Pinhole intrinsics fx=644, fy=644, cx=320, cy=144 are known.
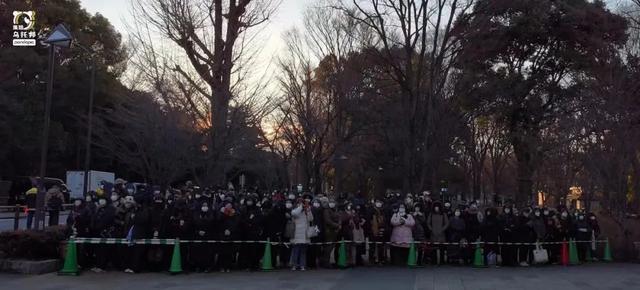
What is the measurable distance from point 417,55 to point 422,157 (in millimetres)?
4839

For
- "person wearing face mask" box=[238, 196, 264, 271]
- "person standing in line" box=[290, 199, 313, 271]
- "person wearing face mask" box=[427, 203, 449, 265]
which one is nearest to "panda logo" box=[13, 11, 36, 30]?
"person wearing face mask" box=[238, 196, 264, 271]

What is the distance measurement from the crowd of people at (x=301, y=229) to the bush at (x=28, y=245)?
2.06 ft

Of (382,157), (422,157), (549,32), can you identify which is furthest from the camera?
(382,157)

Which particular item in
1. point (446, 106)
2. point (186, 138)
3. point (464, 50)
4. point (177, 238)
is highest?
point (464, 50)

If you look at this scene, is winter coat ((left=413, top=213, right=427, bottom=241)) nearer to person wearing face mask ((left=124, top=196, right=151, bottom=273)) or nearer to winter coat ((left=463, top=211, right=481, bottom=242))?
winter coat ((left=463, top=211, right=481, bottom=242))

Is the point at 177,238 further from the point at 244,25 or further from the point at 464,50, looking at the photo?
the point at 464,50

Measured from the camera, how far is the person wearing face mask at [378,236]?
16891 millimetres

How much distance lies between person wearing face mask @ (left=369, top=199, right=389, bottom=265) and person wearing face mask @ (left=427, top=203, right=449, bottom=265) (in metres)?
1.23

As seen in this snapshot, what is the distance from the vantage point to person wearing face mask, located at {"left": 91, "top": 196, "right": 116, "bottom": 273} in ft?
47.8

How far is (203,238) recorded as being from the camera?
14.6m

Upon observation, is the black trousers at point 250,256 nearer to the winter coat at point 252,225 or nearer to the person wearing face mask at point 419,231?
the winter coat at point 252,225

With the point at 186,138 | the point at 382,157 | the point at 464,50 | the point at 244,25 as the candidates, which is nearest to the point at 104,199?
the point at 186,138

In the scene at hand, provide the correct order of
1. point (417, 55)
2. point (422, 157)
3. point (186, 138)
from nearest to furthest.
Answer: point (186, 138), point (422, 157), point (417, 55)

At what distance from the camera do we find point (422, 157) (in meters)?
26.1
